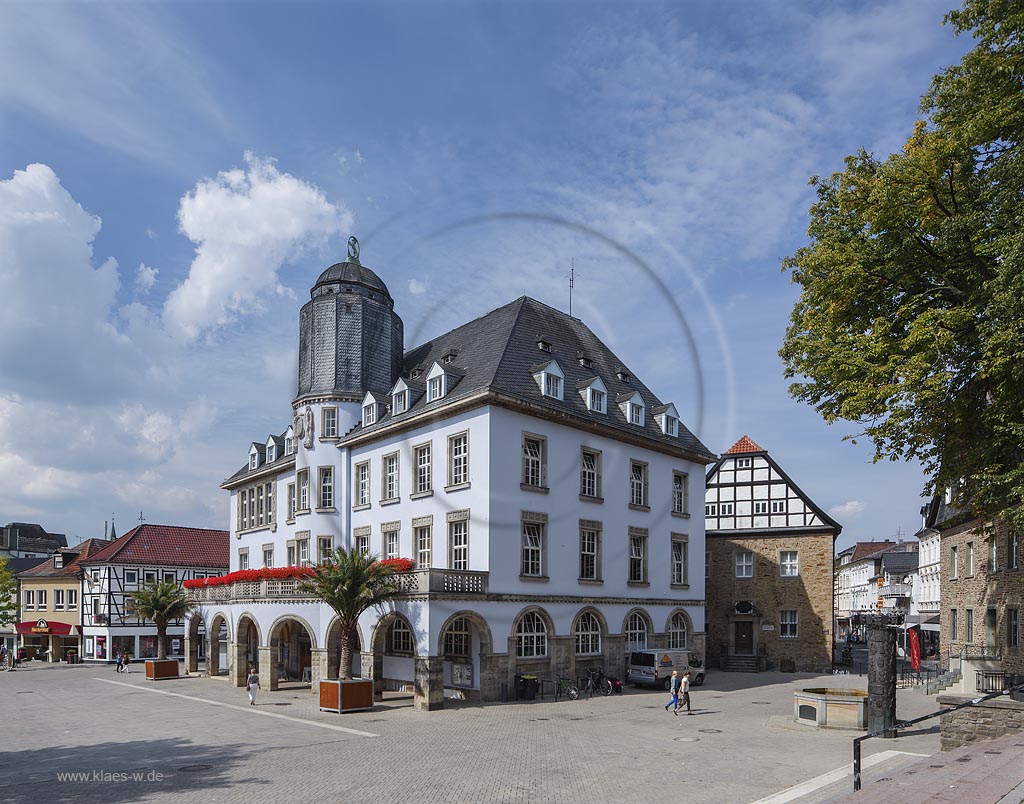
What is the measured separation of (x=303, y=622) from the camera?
1505 inches

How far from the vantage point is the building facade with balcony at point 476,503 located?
113ft

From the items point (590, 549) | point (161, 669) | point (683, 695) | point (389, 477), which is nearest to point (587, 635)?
point (590, 549)

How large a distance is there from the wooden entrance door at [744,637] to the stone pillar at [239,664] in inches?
1113

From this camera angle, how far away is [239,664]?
141 feet

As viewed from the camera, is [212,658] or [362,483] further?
[212,658]

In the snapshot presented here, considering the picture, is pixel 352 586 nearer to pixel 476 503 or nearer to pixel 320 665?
pixel 476 503

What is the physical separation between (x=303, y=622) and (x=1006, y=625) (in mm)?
29239

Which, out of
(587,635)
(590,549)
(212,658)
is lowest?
(212,658)

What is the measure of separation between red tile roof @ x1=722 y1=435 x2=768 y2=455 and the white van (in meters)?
17.9

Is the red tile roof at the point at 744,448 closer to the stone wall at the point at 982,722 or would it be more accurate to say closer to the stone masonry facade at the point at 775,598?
the stone masonry facade at the point at 775,598

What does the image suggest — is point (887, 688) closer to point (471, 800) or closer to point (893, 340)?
point (893, 340)

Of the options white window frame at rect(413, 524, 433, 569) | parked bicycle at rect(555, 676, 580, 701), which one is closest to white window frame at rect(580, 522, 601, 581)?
parked bicycle at rect(555, 676, 580, 701)

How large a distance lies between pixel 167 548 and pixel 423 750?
59366 mm

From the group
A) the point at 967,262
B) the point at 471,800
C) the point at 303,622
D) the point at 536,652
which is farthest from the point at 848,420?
the point at 303,622
